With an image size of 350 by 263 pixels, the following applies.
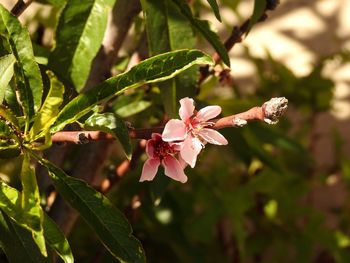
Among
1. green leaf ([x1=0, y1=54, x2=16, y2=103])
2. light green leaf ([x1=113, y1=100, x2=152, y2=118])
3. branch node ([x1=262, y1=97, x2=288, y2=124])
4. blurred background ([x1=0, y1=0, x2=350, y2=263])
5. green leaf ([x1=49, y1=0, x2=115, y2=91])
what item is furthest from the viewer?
blurred background ([x1=0, y1=0, x2=350, y2=263])

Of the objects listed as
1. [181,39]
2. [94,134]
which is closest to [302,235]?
[181,39]

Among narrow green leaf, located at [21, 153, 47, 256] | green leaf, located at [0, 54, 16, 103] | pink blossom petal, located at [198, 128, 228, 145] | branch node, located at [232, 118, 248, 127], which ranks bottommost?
pink blossom petal, located at [198, 128, 228, 145]

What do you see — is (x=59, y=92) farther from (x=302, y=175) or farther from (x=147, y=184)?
(x=302, y=175)

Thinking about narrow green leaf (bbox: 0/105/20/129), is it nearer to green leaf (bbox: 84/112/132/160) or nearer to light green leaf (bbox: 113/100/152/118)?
green leaf (bbox: 84/112/132/160)

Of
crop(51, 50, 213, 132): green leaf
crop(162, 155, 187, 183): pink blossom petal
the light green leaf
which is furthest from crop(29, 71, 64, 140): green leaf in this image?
the light green leaf

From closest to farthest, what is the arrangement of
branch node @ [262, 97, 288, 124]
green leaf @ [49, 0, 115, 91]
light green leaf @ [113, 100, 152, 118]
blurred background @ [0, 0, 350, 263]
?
branch node @ [262, 97, 288, 124] < green leaf @ [49, 0, 115, 91] < light green leaf @ [113, 100, 152, 118] < blurred background @ [0, 0, 350, 263]

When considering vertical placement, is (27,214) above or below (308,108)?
above

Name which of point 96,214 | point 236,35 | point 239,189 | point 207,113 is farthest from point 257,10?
point 239,189
